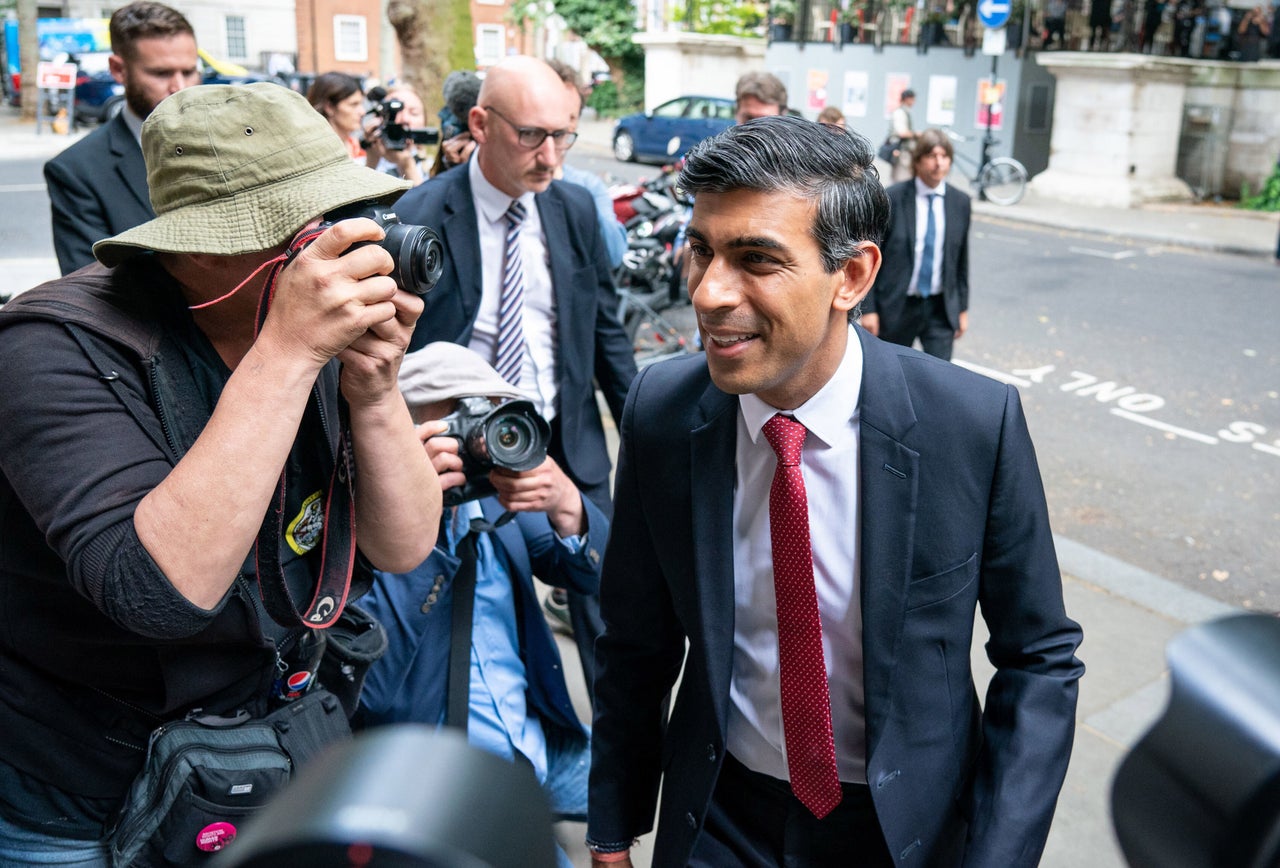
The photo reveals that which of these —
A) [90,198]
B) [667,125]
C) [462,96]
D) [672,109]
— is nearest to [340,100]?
[462,96]

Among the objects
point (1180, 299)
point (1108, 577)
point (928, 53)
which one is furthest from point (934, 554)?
point (928, 53)

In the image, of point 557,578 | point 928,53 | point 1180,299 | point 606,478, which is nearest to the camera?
point 557,578

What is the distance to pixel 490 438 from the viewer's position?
2.69m

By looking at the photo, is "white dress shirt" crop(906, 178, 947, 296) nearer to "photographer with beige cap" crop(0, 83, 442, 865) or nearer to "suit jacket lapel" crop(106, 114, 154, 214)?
"suit jacket lapel" crop(106, 114, 154, 214)

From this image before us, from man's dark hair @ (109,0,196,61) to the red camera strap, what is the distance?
2831mm

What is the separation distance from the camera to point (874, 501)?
6.20ft

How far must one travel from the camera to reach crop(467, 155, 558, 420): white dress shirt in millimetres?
3908

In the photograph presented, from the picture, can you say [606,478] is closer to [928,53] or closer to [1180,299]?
[1180,299]

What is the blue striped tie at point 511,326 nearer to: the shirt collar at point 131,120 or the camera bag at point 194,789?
the shirt collar at point 131,120

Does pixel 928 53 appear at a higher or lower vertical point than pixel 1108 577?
higher

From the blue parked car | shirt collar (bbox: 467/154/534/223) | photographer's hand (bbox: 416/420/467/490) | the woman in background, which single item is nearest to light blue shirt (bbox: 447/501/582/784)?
photographer's hand (bbox: 416/420/467/490)

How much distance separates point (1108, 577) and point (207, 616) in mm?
4814

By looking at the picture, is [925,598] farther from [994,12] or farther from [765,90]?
[994,12]

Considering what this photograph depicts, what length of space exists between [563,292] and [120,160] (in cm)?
155
